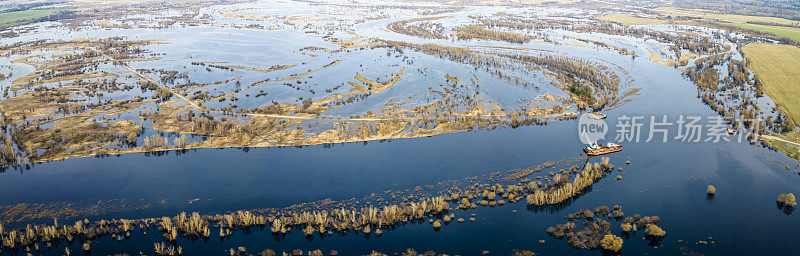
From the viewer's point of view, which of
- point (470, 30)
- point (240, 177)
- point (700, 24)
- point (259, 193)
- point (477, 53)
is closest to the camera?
point (259, 193)

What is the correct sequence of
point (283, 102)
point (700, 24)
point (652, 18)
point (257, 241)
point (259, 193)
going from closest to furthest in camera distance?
1. point (257, 241)
2. point (259, 193)
3. point (283, 102)
4. point (700, 24)
5. point (652, 18)

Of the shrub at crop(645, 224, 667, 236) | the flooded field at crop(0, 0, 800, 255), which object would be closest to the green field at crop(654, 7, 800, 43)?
the flooded field at crop(0, 0, 800, 255)

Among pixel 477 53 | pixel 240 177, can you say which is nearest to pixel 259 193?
pixel 240 177

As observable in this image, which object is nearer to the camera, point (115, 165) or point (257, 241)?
point (257, 241)

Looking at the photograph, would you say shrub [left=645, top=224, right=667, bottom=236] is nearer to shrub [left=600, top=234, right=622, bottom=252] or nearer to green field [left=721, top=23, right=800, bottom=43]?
shrub [left=600, top=234, right=622, bottom=252]

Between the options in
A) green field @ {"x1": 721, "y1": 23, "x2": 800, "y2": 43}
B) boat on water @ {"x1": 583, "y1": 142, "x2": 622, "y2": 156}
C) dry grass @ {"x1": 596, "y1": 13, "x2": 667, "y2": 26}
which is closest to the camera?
boat on water @ {"x1": 583, "y1": 142, "x2": 622, "y2": 156}

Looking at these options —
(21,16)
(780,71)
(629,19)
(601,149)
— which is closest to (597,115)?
(601,149)

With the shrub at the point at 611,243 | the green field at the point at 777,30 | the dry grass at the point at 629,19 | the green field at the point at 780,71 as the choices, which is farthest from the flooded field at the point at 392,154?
the dry grass at the point at 629,19

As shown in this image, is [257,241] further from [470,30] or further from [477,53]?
[470,30]
